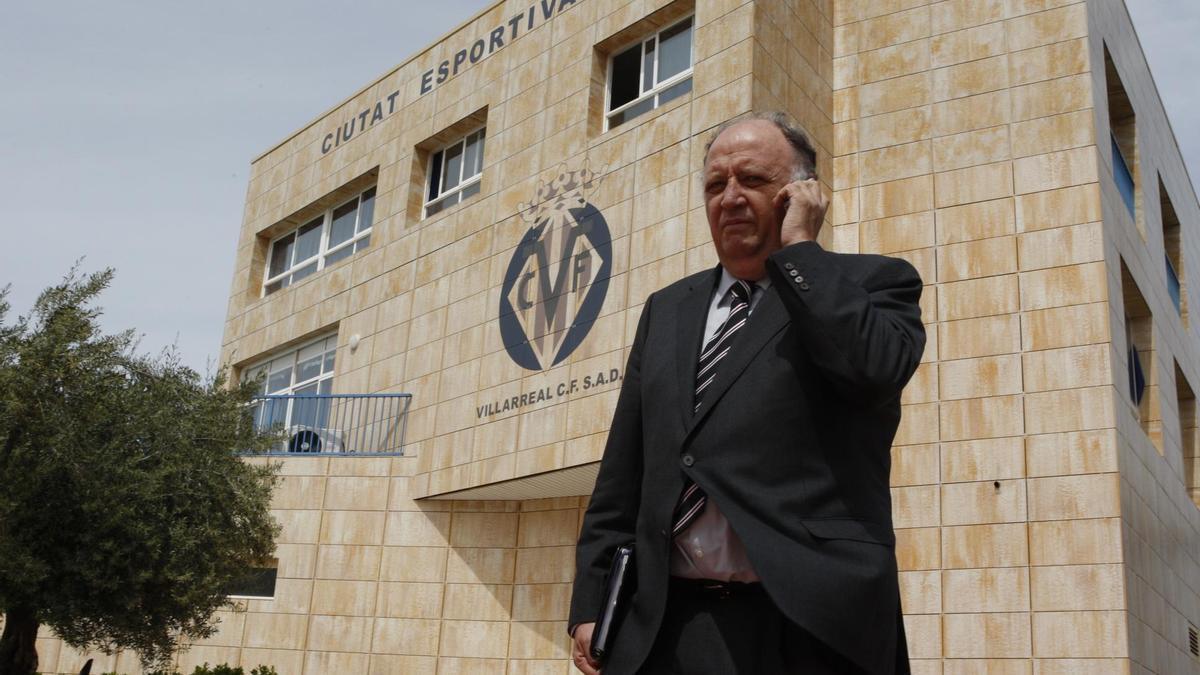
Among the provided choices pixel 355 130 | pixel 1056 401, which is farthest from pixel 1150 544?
pixel 355 130

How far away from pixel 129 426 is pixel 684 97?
7.83 metres

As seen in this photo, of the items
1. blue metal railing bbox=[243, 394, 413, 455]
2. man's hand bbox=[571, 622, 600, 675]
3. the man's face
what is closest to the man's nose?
the man's face

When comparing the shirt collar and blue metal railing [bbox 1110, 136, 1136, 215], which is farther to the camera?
blue metal railing [bbox 1110, 136, 1136, 215]

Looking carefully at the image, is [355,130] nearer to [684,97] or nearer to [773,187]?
[684,97]

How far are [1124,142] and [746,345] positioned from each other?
16058 millimetres

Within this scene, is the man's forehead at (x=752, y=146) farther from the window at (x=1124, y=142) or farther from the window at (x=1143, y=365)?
the window at (x=1143, y=365)

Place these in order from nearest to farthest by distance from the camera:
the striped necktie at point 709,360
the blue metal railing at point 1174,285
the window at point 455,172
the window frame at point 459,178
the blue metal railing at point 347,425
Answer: the striped necktie at point 709,360 < the blue metal railing at point 347,425 < the blue metal railing at point 1174,285 < the window frame at point 459,178 < the window at point 455,172

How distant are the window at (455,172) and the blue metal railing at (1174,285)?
37.2 ft

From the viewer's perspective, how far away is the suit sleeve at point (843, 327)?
2.32 metres

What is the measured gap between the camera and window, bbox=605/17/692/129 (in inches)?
615

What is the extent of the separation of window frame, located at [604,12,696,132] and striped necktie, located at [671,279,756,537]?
1263 cm

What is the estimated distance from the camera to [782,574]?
228 cm

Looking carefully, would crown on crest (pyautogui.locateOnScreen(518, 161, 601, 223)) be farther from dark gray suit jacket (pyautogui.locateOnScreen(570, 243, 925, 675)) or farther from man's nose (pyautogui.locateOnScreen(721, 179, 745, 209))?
dark gray suit jacket (pyautogui.locateOnScreen(570, 243, 925, 675))

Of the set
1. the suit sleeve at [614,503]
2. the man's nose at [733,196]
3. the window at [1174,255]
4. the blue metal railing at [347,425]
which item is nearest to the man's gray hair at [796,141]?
the man's nose at [733,196]
